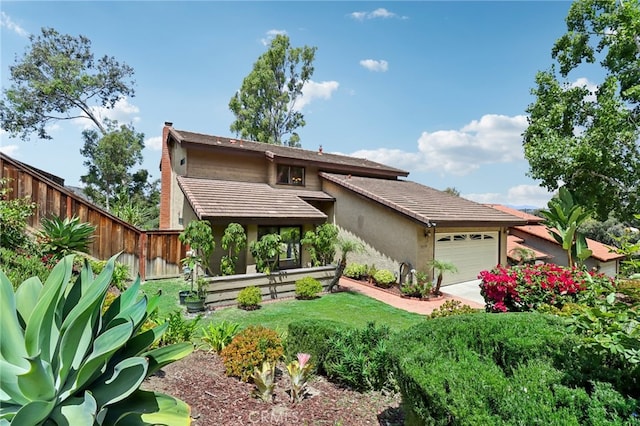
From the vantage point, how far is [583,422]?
235 centimetres

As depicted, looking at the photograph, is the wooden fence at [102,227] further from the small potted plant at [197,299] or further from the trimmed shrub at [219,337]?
the trimmed shrub at [219,337]

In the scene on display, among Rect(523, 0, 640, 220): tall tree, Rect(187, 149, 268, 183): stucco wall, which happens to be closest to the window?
Rect(187, 149, 268, 183): stucco wall

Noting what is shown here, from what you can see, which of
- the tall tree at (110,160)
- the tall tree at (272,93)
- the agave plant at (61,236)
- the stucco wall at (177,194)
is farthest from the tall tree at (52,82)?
the agave plant at (61,236)

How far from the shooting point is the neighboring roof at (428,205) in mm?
12930

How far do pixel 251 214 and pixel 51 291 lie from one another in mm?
10078

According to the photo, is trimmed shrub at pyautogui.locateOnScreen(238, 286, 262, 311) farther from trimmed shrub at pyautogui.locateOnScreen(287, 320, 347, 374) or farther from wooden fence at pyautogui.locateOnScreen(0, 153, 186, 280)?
trimmed shrub at pyautogui.locateOnScreen(287, 320, 347, 374)

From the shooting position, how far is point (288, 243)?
46.1 ft

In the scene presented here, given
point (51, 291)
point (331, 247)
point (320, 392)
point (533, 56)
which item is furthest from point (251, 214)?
point (533, 56)

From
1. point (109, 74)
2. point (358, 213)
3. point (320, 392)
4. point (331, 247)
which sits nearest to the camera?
point (320, 392)

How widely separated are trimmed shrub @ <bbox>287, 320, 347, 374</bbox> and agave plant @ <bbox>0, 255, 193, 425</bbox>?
263 cm

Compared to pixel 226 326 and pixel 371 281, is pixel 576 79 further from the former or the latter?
pixel 226 326

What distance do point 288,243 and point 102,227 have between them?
7.18 meters

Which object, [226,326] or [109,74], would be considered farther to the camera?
[109,74]

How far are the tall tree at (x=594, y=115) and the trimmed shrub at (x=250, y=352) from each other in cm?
1629
